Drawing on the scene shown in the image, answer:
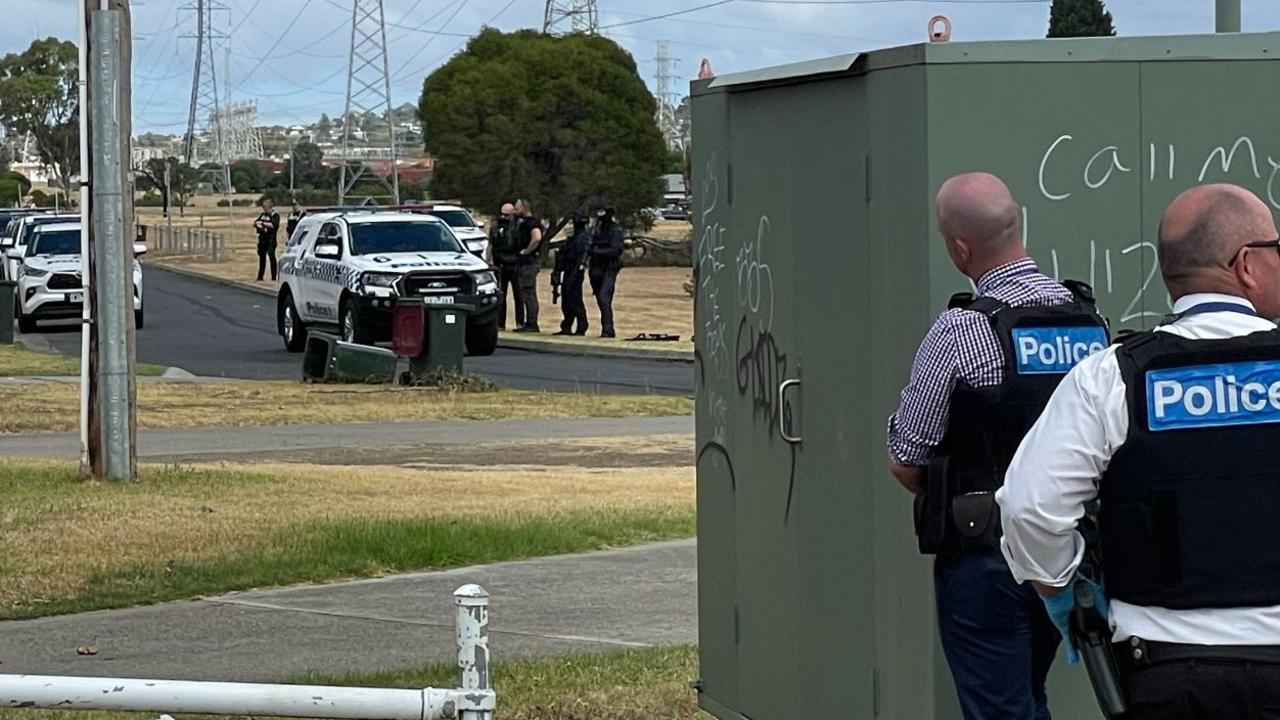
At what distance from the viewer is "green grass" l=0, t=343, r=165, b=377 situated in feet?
75.5

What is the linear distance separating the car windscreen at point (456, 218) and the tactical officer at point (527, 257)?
441 cm

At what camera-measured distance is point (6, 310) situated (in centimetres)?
2800

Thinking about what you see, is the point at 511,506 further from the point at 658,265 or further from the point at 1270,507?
the point at 658,265

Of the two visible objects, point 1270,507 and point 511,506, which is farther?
point 511,506

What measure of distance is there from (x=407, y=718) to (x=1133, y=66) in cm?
253

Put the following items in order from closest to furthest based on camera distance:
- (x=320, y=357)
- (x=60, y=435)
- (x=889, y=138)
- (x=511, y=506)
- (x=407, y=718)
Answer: (x=407, y=718) < (x=889, y=138) < (x=511, y=506) < (x=60, y=435) < (x=320, y=357)

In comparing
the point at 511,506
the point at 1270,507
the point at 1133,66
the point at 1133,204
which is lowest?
the point at 511,506

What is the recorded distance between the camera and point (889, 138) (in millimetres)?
5199

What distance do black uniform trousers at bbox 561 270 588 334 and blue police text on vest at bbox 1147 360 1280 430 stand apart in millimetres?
25236

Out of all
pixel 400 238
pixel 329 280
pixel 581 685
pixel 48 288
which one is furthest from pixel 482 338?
pixel 581 685

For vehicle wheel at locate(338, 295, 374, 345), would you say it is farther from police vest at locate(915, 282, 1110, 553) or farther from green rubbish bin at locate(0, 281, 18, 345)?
police vest at locate(915, 282, 1110, 553)

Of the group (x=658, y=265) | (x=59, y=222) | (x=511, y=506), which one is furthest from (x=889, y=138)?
(x=658, y=265)

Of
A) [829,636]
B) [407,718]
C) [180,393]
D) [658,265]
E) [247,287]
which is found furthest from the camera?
[658,265]

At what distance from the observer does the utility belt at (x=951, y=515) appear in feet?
15.3
